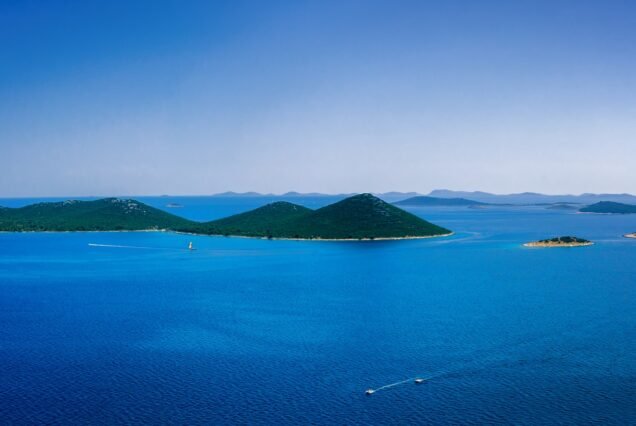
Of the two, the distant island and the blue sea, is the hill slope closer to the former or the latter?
the blue sea

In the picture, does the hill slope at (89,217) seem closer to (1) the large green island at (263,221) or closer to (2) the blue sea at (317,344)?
(1) the large green island at (263,221)

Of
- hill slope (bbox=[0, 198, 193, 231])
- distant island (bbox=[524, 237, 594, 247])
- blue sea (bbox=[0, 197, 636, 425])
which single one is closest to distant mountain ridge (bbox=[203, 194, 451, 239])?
hill slope (bbox=[0, 198, 193, 231])

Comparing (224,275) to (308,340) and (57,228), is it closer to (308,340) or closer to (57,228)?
(308,340)

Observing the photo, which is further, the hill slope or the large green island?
the hill slope

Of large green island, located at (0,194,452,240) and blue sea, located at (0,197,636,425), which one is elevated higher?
large green island, located at (0,194,452,240)

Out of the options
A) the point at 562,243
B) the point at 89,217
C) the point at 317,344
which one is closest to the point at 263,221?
the point at 89,217

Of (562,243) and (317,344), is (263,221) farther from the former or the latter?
(317,344)
